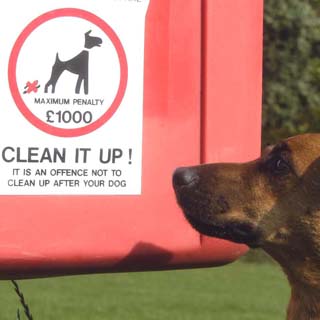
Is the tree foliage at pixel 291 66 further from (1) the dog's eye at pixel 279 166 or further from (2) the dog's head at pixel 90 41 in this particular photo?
(2) the dog's head at pixel 90 41

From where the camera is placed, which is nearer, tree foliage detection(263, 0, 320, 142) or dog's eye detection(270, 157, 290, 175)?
dog's eye detection(270, 157, 290, 175)

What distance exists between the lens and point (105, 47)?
12.4ft

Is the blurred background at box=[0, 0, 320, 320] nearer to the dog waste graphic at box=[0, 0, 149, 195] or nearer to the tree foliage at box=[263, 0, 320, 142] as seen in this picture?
the tree foliage at box=[263, 0, 320, 142]

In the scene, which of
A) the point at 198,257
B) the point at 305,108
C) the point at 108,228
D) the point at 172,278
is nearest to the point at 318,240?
the point at 198,257

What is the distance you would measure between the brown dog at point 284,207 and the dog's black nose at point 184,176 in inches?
9.9

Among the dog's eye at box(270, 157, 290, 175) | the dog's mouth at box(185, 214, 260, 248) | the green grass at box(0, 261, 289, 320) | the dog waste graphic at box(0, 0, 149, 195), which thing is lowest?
the green grass at box(0, 261, 289, 320)

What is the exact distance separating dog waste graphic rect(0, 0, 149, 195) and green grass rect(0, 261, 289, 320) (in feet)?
19.9

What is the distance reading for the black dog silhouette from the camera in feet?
12.1

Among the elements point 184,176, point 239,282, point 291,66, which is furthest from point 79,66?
point 291,66

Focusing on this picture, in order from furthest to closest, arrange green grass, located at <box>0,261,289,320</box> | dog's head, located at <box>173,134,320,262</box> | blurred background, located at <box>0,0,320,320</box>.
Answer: blurred background, located at <box>0,0,320,320</box> < green grass, located at <box>0,261,289,320</box> < dog's head, located at <box>173,134,320,262</box>

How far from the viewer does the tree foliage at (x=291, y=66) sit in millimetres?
22125

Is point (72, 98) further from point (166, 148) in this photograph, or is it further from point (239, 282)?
point (239, 282)

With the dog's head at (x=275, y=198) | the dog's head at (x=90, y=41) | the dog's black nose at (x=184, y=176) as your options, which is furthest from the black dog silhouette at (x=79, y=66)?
the dog's head at (x=275, y=198)

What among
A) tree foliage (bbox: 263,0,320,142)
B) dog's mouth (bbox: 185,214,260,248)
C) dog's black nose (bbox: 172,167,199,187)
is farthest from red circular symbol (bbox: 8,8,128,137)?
tree foliage (bbox: 263,0,320,142)
